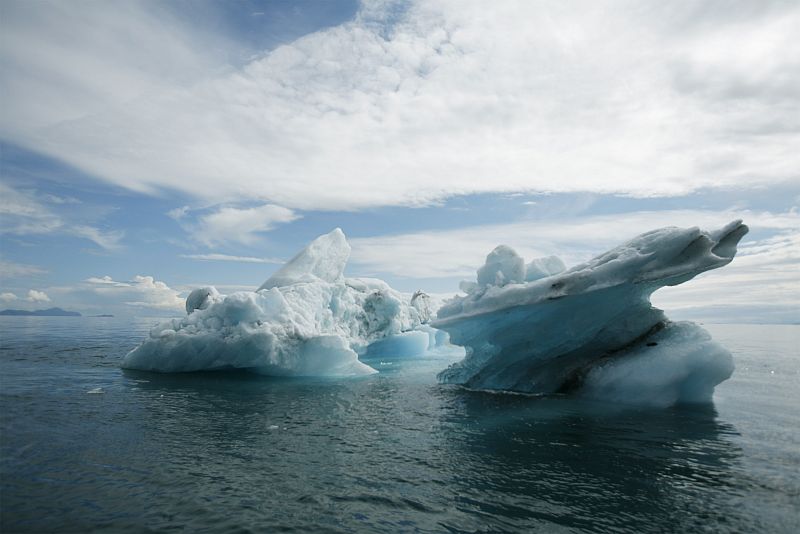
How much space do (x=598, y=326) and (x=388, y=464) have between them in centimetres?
893

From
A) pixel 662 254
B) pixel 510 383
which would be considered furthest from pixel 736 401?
pixel 510 383

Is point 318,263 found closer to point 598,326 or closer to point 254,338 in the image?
point 254,338

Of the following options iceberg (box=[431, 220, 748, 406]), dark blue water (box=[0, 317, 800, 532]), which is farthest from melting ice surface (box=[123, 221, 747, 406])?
dark blue water (box=[0, 317, 800, 532])

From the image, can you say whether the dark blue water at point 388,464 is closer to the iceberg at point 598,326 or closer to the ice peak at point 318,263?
the iceberg at point 598,326

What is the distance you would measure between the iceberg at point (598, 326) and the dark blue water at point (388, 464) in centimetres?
112

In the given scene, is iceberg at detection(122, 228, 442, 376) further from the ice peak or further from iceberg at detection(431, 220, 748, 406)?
iceberg at detection(431, 220, 748, 406)

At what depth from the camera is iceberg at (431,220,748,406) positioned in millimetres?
12094

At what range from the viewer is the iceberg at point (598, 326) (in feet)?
39.7

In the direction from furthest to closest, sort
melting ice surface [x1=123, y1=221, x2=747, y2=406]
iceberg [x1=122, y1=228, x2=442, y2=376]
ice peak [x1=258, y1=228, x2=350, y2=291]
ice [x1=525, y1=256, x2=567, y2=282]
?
ice peak [x1=258, y1=228, x2=350, y2=291]
iceberg [x1=122, y1=228, x2=442, y2=376]
ice [x1=525, y1=256, x2=567, y2=282]
melting ice surface [x1=123, y1=221, x2=747, y2=406]

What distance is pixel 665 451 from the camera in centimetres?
839

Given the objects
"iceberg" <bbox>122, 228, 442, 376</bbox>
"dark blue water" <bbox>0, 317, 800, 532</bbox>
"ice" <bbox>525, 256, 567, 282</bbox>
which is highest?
"ice" <bbox>525, 256, 567, 282</bbox>

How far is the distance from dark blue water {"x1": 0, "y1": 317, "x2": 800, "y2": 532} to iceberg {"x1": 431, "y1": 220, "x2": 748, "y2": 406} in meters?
1.12

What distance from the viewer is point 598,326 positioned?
1404 centimetres

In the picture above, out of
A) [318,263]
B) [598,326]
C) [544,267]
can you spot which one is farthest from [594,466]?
[318,263]
